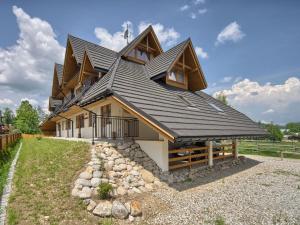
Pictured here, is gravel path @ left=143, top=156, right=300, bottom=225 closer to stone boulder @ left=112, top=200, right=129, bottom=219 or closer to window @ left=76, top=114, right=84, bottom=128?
stone boulder @ left=112, top=200, right=129, bottom=219

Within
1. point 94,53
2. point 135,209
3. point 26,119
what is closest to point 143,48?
point 94,53

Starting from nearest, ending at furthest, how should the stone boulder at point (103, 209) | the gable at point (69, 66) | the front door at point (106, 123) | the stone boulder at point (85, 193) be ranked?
the stone boulder at point (103, 209)
the stone boulder at point (85, 193)
the front door at point (106, 123)
the gable at point (69, 66)

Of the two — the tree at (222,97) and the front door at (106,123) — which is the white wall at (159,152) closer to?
the front door at (106,123)

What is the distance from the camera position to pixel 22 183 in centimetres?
565

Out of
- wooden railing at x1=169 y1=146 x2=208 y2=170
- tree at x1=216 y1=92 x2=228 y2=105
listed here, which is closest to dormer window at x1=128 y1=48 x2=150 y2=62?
wooden railing at x1=169 y1=146 x2=208 y2=170

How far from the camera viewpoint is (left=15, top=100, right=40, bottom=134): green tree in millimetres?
43903

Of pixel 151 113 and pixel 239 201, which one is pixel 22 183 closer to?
pixel 151 113

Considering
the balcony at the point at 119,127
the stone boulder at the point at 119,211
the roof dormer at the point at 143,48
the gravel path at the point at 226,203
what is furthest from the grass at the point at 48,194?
the roof dormer at the point at 143,48

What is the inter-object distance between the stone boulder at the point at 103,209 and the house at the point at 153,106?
259 cm

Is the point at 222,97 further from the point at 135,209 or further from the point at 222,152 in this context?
the point at 135,209

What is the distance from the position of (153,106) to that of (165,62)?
5.82 m

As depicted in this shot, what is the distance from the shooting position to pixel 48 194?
515cm

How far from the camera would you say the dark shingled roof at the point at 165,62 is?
12261 millimetres

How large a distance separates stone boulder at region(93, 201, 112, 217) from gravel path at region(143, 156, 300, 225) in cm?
92
